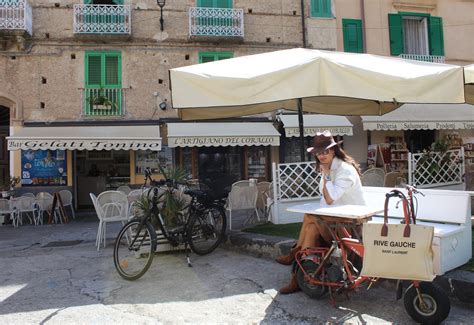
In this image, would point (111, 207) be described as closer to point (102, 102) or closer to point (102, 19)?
point (102, 102)

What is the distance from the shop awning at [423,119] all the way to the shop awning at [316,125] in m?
0.68

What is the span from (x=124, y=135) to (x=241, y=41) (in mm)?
5532

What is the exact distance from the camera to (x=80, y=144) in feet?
37.4

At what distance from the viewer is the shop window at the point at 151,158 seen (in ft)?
44.2

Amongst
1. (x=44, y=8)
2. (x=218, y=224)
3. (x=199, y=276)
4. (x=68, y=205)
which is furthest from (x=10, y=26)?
(x=199, y=276)

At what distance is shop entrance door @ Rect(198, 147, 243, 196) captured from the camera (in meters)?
13.9

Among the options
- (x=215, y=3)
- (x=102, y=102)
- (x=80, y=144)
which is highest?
(x=215, y=3)

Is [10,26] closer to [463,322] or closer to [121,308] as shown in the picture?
[121,308]

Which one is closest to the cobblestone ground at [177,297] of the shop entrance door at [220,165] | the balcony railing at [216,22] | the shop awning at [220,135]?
the shop awning at [220,135]

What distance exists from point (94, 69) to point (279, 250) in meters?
11.0

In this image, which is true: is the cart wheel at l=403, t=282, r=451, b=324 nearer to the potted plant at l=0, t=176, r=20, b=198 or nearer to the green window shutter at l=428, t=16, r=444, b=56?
the potted plant at l=0, t=176, r=20, b=198

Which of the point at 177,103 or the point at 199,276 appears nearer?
the point at 177,103

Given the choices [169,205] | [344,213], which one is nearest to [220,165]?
[169,205]

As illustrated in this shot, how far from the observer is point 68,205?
11977 millimetres
